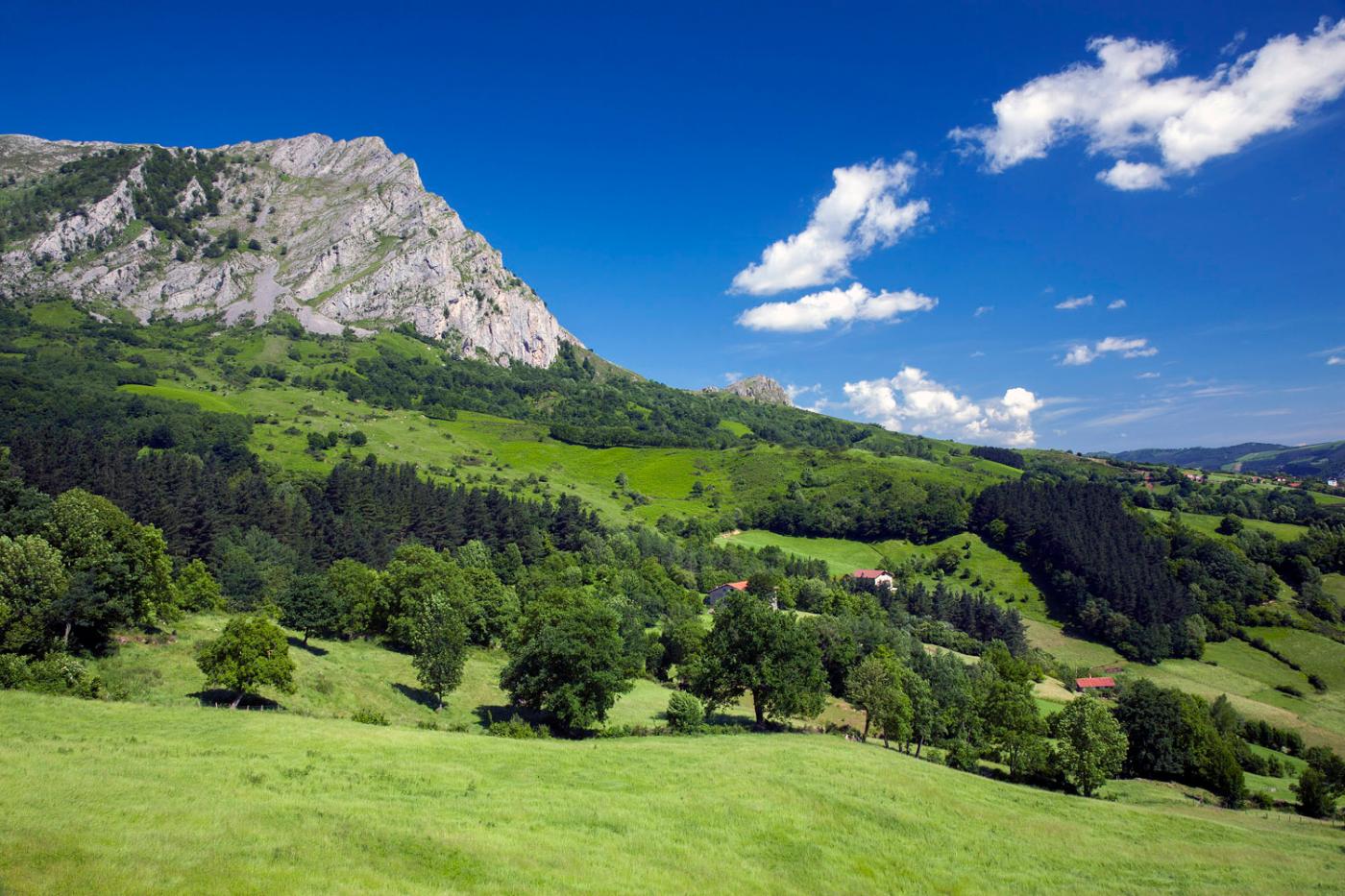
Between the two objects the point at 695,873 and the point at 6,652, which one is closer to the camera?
the point at 695,873

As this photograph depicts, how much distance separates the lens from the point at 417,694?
61688 mm

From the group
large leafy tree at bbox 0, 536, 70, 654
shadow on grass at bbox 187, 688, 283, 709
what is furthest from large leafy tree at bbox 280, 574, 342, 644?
large leafy tree at bbox 0, 536, 70, 654

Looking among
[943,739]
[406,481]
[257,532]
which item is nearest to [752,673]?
[943,739]

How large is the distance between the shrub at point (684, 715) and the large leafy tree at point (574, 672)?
4.87 metres

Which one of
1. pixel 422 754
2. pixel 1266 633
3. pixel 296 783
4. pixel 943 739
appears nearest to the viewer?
pixel 296 783

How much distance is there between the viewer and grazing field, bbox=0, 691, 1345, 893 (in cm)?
1975

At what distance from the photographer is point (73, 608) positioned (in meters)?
47.7

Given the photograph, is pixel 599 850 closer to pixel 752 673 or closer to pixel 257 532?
pixel 752 673

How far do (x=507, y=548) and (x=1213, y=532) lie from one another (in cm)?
21060

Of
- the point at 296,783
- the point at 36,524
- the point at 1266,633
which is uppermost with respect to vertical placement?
the point at 36,524

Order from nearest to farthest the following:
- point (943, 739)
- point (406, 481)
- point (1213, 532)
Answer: point (943, 739) → point (406, 481) → point (1213, 532)

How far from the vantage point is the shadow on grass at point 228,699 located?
47906 mm

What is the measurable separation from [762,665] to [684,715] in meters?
9.21

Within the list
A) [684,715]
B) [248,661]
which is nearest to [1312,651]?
[684,715]
